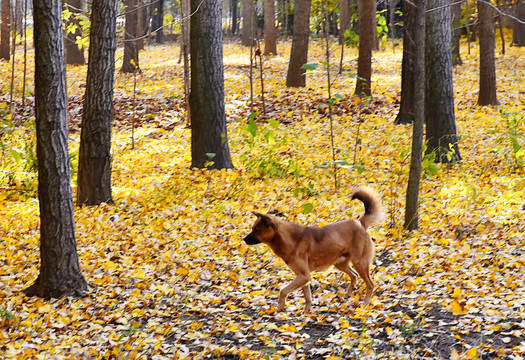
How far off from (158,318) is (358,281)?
2.48 m

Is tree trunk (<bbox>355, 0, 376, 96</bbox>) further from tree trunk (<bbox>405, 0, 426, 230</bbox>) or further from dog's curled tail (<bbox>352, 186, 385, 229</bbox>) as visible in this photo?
dog's curled tail (<bbox>352, 186, 385, 229</bbox>)

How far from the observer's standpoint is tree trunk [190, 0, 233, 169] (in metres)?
11.4

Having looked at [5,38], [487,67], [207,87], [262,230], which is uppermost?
[5,38]

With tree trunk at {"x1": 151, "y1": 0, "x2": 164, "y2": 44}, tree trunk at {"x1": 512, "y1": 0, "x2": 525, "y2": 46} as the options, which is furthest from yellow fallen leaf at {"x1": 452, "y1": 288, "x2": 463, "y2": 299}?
tree trunk at {"x1": 151, "y1": 0, "x2": 164, "y2": 44}

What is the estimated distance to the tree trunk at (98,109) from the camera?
31.4 feet

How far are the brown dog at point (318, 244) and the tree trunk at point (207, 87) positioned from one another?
560 cm

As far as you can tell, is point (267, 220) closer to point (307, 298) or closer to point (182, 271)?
point (307, 298)

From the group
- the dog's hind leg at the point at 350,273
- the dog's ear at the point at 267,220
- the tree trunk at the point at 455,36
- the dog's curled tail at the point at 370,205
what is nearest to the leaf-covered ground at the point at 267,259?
the dog's hind leg at the point at 350,273

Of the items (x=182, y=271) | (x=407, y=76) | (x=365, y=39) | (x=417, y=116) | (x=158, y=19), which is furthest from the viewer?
(x=158, y=19)

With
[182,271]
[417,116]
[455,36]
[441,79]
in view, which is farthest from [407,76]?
[455,36]

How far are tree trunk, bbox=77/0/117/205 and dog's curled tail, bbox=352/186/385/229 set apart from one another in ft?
18.0

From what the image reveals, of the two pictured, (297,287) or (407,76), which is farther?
(407,76)

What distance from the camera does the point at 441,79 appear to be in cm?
1117

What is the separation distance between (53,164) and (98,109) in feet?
12.0
